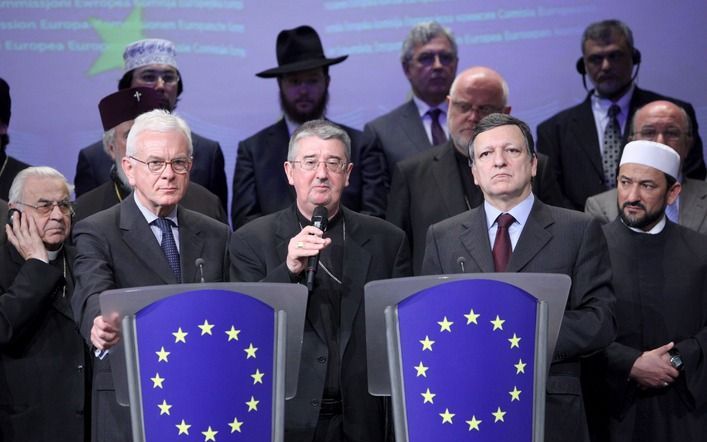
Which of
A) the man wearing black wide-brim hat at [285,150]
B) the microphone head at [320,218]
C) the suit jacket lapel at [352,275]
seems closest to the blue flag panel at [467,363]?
→ the microphone head at [320,218]

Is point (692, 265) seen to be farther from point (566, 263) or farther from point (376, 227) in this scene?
point (376, 227)

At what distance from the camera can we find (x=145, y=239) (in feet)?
13.2

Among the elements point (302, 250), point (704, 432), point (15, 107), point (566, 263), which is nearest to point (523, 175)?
point (566, 263)

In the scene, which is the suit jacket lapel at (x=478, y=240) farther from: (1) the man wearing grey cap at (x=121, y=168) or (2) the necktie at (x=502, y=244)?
(1) the man wearing grey cap at (x=121, y=168)

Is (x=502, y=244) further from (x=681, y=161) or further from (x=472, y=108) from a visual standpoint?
(x=681, y=161)

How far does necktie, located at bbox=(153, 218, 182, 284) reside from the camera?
13.4 feet

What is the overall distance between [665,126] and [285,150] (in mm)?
1900

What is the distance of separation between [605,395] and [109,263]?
2073mm

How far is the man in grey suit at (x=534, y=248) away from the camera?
12.6ft

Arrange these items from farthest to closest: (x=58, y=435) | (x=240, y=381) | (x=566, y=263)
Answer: (x=58, y=435) → (x=566, y=263) → (x=240, y=381)

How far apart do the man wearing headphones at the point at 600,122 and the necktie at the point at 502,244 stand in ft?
6.41

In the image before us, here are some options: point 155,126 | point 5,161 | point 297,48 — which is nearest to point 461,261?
point 155,126

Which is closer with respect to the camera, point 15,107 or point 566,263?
point 566,263

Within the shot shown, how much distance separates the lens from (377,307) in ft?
10.7
